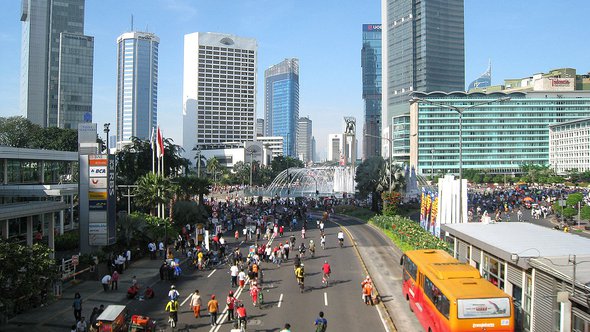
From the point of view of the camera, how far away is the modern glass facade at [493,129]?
16625 centimetres

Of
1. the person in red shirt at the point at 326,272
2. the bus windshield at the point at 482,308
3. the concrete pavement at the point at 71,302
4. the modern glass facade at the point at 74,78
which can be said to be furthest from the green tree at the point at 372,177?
the modern glass facade at the point at 74,78

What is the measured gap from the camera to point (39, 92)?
146 meters

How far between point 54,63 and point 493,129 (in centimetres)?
14542

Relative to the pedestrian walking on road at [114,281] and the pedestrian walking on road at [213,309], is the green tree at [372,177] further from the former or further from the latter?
the pedestrian walking on road at [213,309]

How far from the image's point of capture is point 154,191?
39625 millimetres

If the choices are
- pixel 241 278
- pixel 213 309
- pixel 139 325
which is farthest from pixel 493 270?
pixel 139 325

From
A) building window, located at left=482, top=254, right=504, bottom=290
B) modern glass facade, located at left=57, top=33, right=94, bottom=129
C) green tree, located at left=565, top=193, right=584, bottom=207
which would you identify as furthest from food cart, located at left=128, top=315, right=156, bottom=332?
modern glass facade, located at left=57, top=33, right=94, bottom=129

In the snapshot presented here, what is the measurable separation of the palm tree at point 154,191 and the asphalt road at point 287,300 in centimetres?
1244

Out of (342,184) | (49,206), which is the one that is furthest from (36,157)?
(342,184)

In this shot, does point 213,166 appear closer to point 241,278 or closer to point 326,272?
point 241,278

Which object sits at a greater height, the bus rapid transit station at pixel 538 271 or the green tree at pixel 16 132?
the green tree at pixel 16 132

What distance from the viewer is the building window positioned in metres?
16.3

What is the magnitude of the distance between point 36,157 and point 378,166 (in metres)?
38.3

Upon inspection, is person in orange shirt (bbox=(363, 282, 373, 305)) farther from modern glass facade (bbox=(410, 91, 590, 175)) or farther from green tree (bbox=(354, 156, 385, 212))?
modern glass facade (bbox=(410, 91, 590, 175))
